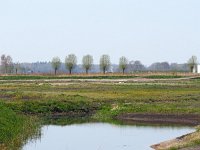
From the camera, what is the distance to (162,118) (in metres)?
47.4

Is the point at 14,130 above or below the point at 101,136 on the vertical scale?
above

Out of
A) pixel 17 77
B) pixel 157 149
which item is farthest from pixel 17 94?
pixel 17 77

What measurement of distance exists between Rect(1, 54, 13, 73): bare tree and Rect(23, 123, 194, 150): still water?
5854 inches

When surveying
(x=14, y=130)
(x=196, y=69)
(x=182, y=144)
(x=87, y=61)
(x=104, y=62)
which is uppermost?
(x=87, y=61)

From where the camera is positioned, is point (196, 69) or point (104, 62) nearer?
point (104, 62)

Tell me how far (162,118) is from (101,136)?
10677 mm

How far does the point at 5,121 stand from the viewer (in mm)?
35438

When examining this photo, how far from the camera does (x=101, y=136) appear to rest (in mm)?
38406

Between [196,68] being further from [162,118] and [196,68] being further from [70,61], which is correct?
[162,118]

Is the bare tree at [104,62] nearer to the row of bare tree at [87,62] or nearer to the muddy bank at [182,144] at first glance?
the row of bare tree at [87,62]

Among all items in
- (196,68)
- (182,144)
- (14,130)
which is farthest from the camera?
(196,68)

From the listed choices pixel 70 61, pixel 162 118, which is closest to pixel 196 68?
pixel 70 61

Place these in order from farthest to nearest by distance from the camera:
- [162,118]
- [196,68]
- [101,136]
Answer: [196,68] → [162,118] → [101,136]

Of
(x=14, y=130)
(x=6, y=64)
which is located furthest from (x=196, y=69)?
(x=14, y=130)
